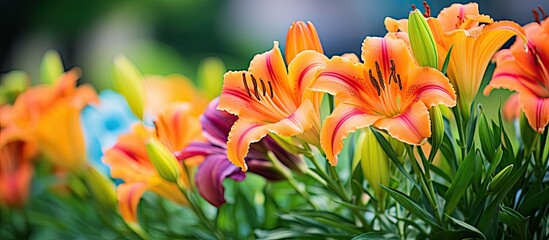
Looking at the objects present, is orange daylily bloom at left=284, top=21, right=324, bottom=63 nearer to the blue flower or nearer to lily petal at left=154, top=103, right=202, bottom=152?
lily petal at left=154, top=103, right=202, bottom=152

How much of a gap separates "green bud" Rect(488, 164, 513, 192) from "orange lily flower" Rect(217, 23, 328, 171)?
0.27ft

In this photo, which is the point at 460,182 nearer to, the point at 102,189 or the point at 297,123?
the point at 297,123

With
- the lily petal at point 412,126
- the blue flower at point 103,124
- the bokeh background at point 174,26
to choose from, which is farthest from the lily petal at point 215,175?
the bokeh background at point 174,26

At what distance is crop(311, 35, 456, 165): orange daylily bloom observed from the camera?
0.31m

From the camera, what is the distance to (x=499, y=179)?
32cm

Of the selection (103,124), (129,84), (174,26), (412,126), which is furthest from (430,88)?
(174,26)

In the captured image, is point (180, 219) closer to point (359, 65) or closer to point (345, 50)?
point (359, 65)

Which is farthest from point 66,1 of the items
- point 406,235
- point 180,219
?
point 406,235

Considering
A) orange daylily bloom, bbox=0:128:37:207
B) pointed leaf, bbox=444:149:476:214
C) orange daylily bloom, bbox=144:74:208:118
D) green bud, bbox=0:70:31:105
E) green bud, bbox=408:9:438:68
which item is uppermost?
green bud, bbox=408:9:438:68

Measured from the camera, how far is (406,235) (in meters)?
0.37

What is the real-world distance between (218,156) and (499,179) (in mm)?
145

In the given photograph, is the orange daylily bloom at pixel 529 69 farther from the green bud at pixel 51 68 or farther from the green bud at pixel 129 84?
the green bud at pixel 51 68

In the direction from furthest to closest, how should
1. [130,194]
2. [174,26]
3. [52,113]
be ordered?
[174,26]
[52,113]
[130,194]

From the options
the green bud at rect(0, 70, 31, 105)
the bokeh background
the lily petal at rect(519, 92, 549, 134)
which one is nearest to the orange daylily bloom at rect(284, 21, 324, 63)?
the lily petal at rect(519, 92, 549, 134)
